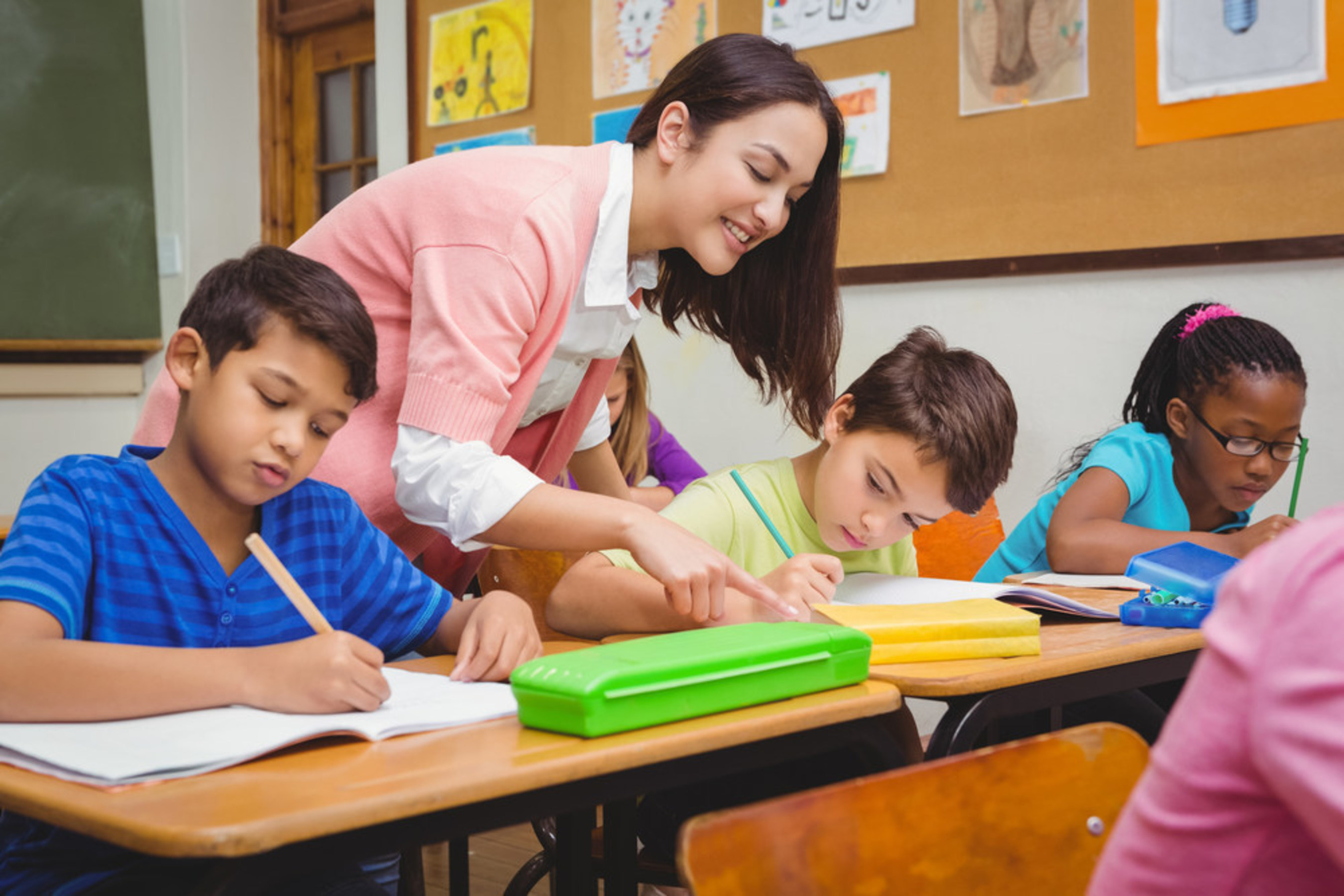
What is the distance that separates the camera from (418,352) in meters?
1.21

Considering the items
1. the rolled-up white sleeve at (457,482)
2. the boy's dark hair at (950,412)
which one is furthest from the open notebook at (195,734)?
the boy's dark hair at (950,412)

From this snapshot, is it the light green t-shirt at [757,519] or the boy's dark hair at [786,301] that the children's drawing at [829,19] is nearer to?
the boy's dark hair at [786,301]

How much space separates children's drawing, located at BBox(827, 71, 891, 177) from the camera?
2.81 meters

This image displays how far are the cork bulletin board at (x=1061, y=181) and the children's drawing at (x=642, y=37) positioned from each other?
84mm

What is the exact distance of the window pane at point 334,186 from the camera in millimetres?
4348

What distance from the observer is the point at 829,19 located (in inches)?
114

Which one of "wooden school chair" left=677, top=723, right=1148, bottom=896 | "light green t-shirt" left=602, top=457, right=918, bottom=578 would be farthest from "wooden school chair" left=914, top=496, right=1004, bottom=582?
"wooden school chair" left=677, top=723, right=1148, bottom=896

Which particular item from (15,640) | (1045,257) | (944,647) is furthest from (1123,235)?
(15,640)

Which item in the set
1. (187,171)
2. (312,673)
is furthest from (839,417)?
(187,171)

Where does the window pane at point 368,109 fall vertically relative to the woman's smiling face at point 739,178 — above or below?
above

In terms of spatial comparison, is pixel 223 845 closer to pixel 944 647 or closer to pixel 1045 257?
pixel 944 647

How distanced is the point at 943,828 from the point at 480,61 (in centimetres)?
326

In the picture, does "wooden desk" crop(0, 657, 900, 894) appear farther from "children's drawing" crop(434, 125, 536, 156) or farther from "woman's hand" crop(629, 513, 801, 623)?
"children's drawing" crop(434, 125, 536, 156)

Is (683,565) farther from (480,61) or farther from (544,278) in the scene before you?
(480,61)
